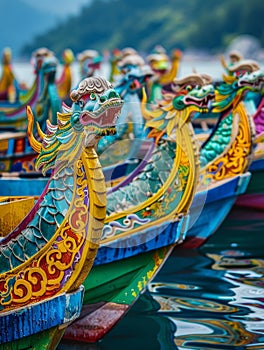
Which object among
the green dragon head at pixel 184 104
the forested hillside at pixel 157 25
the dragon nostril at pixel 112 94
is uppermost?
the forested hillside at pixel 157 25

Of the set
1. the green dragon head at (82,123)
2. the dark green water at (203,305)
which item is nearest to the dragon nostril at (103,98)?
the green dragon head at (82,123)

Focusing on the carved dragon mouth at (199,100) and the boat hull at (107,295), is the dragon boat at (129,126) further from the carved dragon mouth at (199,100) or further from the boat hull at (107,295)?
the boat hull at (107,295)

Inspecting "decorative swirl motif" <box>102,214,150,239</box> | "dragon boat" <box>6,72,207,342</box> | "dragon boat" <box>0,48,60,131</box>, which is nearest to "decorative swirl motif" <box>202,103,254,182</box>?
"dragon boat" <box>6,72,207,342</box>

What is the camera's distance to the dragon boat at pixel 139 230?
6559mm

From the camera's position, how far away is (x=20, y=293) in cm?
531

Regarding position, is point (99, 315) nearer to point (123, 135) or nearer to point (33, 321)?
point (33, 321)

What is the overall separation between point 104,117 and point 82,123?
0.14 metres

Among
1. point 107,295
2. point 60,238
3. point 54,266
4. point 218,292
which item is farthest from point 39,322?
point 218,292

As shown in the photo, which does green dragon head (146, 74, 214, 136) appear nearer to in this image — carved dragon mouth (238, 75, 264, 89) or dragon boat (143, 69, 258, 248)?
dragon boat (143, 69, 258, 248)

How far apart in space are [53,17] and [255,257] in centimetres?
13605

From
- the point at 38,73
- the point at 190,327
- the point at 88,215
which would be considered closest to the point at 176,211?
the point at 190,327

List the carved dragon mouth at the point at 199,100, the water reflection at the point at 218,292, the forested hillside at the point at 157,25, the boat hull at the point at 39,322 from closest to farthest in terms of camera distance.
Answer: the boat hull at the point at 39,322
the water reflection at the point at 218,292
the carved dragon mouth at the point at 199,100
the forested hillside at the point at 157,25

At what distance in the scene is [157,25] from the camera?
69750 millimetres

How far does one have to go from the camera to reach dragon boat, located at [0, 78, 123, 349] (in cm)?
530
